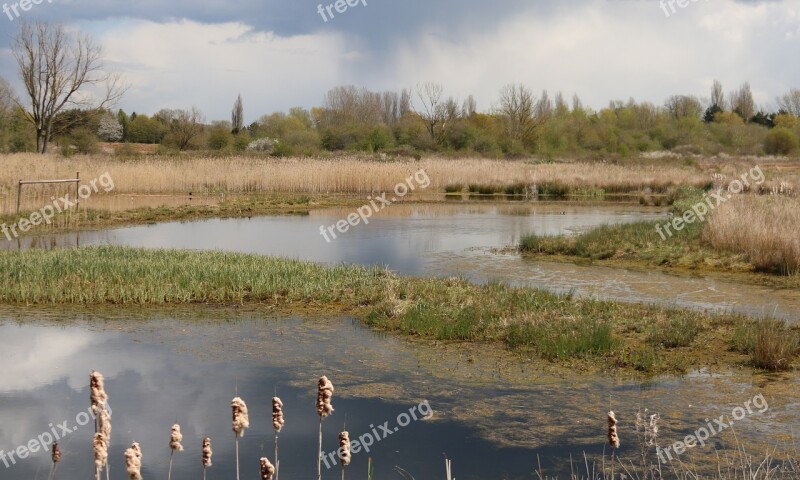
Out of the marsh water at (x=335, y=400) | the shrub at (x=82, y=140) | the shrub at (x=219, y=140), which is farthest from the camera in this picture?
the shrub at (x=219, y=140)

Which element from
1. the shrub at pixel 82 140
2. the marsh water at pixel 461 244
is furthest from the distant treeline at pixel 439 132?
the marsh water at pixel 461 244

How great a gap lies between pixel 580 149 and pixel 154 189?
1817 inches

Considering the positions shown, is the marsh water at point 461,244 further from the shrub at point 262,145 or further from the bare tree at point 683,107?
the bare tree at point 683,107

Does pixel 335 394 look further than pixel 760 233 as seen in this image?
No

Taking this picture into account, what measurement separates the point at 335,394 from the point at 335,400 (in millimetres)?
118

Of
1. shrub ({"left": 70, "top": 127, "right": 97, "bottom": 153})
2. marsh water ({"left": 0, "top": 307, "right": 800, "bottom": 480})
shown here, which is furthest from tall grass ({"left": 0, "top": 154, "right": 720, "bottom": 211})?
marsh water ({"left": 0, "top": 307, "right": 800, "bottom": 480})

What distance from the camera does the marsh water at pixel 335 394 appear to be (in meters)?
5.96

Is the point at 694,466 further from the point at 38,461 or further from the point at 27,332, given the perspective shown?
the point at 27,332

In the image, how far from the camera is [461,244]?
1866cm

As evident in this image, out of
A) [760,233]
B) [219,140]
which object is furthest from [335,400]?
[219,140]

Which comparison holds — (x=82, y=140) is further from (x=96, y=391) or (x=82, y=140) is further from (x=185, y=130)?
(x=96, y=391)

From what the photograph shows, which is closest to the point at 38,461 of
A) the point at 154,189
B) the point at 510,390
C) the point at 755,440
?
the point at 510,390

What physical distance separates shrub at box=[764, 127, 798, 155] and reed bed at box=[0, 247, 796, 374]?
6555 centimetres

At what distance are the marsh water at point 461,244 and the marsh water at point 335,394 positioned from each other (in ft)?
0.57
